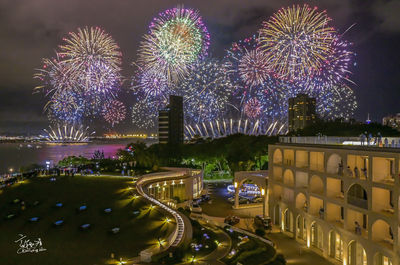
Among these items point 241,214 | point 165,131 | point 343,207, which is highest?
point 165,131

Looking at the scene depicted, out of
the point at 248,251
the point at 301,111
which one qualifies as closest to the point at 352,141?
the point at 248,251

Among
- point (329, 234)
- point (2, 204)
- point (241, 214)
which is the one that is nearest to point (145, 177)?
point (241, 214)

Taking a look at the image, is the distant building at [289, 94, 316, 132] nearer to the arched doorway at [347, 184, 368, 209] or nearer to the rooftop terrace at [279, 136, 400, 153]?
the rooftop terrace at [279, 136, 400, 153]

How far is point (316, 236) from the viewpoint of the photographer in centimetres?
3084

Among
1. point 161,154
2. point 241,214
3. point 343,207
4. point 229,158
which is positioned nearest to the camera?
point 343,207

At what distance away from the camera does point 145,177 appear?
44500mm

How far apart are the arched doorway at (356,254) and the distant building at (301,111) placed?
98258 mm

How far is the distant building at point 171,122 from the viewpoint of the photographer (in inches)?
5340

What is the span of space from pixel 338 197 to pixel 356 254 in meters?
4.83

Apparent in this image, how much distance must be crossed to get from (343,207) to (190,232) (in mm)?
12445

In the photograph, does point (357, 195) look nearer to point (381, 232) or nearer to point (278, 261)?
point (381, 232)

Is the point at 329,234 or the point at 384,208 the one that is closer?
the point at 384,208

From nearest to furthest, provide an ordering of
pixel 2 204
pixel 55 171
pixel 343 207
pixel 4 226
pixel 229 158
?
pixel 343 207
pixel 4 226
pixel 2 204
pixel 55 171
pixel 229 158

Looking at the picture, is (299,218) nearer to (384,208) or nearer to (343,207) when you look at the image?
(343,207)
